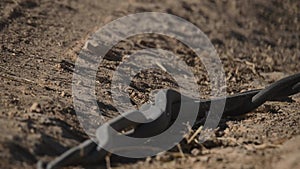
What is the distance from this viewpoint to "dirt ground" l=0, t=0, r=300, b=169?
2873mm

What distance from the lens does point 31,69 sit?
409cm

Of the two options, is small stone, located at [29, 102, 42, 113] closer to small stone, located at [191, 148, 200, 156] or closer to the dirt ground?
the dirt ground

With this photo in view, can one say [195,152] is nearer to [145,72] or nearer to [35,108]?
[35,108]

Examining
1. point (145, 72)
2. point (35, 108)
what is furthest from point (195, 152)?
point (145, 72)

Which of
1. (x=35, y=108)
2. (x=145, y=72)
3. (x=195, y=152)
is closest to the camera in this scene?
(x=195, y=152)

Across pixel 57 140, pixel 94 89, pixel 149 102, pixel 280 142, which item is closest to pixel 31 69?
pixel 94 89

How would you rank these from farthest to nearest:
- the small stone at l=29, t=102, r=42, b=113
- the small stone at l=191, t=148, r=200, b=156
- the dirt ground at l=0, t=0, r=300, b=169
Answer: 1. the small stone at l=29, t=102, r=42, b=113
2. the small stone at l=191, t=148, r=200, b=156
3. the dirt ground at l=0, t=0, r=300, b=169

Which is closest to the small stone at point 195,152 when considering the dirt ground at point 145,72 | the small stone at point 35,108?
the dirt ground at point 145,72

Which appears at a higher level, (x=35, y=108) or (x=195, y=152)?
(x=195, y=152)

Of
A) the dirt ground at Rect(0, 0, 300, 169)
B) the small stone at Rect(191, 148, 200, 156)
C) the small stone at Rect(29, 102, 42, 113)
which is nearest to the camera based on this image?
the dirt ground at Rect(0, 0, 300, 169)

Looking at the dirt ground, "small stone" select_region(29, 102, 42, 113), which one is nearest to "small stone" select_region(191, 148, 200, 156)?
the dirt ground

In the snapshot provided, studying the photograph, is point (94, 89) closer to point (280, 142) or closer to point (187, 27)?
point (280, 142)

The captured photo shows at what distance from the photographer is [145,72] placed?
14.9ft

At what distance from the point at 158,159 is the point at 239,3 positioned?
418 centimetres
